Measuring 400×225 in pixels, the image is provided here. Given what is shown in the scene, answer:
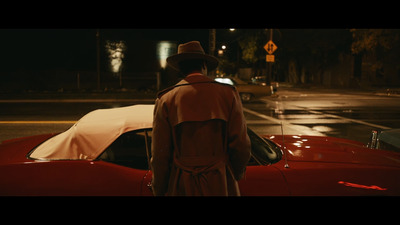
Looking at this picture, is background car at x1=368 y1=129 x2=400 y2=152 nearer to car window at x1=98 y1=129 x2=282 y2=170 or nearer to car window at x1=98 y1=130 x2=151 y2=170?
car window at x1=98 y1=129 x2=282 y2=170

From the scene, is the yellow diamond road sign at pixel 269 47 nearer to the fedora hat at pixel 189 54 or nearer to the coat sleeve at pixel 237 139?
the fedora hat at pixel 189 54

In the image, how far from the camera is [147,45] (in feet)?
90.5

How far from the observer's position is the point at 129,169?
2900 mm

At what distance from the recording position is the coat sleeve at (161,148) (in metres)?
2.08

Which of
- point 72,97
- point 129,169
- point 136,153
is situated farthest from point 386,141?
point 72,97

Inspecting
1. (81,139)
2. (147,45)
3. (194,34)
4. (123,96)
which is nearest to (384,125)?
(81,139)

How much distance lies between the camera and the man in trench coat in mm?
2055

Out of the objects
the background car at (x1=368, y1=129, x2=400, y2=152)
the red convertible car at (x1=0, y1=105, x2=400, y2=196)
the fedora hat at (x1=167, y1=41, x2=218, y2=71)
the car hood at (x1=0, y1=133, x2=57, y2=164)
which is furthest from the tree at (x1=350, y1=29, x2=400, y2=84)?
the fedora hat at (x1=167, y1=41, x2=218, y2=71)

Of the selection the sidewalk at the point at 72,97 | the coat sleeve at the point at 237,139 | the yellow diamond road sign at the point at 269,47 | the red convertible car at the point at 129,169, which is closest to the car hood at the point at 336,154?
the red convertible car at the point at 129,169

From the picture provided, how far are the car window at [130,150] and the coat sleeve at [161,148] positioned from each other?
0.85 metres

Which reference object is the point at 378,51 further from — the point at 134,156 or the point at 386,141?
the point at 134,156

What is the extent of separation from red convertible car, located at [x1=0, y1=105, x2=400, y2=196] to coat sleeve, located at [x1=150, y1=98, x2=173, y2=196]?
0.69 m

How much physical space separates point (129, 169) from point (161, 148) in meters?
0.93
